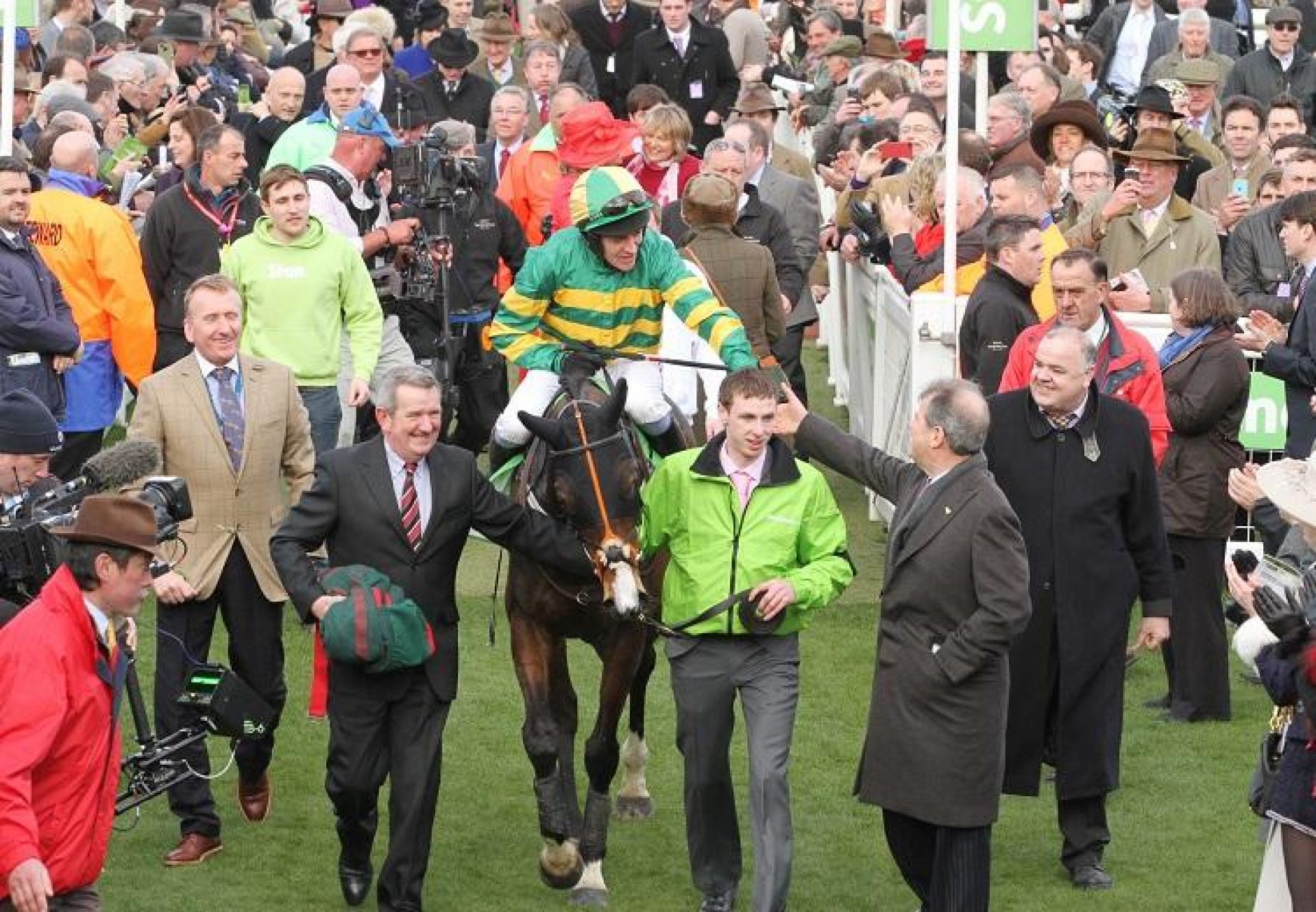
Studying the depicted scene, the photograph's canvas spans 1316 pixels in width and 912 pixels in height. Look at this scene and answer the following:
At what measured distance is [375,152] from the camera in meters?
13.2

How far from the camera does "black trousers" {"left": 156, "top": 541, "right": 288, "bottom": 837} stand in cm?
945

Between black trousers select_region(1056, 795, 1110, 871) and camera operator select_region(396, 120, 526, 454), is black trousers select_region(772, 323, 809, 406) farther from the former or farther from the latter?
black trousers select_region(1056, 795, 1110, 871)

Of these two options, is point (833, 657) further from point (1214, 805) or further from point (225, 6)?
point (225, 6)

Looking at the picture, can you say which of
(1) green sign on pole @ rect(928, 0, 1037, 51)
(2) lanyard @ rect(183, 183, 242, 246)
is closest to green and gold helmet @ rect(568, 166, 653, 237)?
(2) lanyard @ rect(183, 183, 242, 246)

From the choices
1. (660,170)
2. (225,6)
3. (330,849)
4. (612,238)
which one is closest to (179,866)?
(330,849)

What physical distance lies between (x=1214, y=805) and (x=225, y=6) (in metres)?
15.5

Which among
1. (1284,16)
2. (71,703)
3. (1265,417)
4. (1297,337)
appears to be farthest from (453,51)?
(71,703)

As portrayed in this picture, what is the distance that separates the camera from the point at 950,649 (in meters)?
7.93

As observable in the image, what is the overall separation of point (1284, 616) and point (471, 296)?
8139 millimetres

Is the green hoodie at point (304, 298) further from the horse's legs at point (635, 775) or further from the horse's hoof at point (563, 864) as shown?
the horse's hoof at point (563, 864)

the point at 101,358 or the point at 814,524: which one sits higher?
the point at 814,524

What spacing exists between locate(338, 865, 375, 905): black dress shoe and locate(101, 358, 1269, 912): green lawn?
0.23 feet

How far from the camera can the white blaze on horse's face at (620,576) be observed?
8.11 meters

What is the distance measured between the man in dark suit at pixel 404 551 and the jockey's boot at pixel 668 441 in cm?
97
